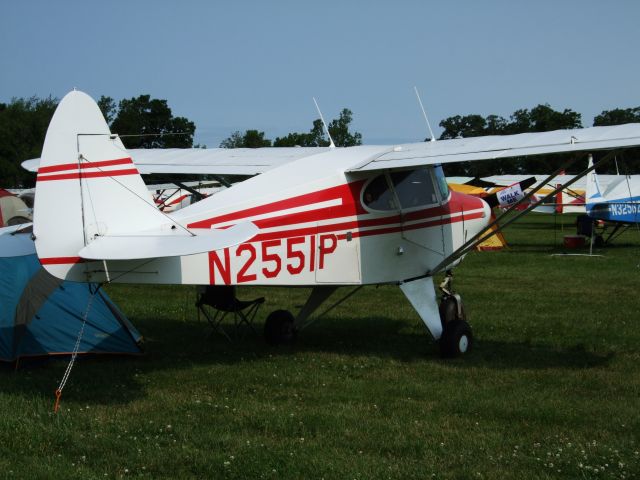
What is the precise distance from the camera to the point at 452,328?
8.12 metres

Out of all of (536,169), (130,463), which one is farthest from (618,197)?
(536,169)

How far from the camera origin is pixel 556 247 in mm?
22344

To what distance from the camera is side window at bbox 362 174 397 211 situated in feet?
26.0

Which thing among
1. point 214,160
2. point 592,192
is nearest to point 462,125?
point 592,192

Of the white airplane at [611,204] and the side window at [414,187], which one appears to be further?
the white airplane at [611,204]

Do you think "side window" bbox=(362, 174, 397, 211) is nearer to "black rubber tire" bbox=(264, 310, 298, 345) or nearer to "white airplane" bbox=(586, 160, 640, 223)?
"black rubber tire" bbox=(264, 310, 298, 345)

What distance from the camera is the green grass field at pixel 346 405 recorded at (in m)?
4.94

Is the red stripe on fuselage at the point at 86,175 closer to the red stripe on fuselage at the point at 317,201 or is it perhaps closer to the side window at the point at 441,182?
the red stripe on fuselage at the point at 317,201

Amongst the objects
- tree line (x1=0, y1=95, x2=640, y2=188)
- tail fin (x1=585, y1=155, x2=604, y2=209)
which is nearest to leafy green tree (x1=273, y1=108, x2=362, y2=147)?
tree line (x1=0, y1=95, x2=640, y2=188)

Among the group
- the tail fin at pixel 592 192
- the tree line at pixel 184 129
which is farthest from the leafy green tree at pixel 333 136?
the tail fin at pixel 592 192

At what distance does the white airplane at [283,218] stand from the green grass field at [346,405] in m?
0.81

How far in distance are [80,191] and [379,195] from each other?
3.05 metres

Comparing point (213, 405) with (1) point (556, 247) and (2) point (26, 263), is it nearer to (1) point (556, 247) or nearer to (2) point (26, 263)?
(2) point (26, 263)

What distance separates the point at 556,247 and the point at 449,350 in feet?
50.1
